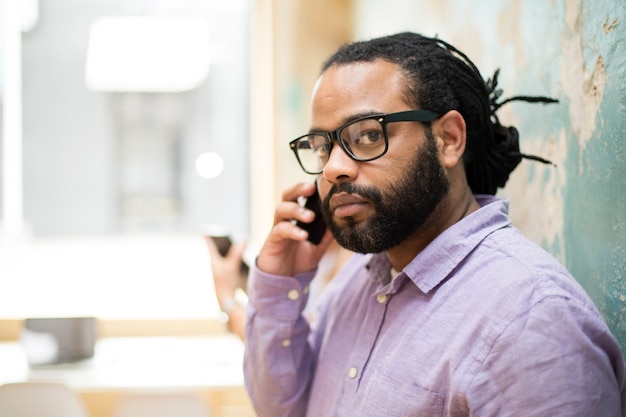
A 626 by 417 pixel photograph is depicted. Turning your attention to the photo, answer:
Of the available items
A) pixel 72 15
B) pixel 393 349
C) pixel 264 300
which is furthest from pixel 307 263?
pixel 72 15

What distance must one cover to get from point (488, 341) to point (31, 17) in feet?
11.0

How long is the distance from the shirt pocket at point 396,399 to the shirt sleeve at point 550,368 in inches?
2.9

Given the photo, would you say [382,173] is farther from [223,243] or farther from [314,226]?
[223,243]

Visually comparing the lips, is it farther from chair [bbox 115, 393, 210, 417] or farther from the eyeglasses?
chair [bbox 115, 393, 210, 417]

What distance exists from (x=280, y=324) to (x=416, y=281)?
1.23 feet

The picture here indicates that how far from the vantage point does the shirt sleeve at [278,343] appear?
124 centimetres

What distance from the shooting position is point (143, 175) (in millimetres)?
3445

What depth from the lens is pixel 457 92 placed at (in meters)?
1.10

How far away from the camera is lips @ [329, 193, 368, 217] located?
40.3 inches

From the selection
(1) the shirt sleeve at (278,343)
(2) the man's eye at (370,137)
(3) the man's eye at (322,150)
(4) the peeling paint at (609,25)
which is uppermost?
(4) the peeling paint at (609,25)

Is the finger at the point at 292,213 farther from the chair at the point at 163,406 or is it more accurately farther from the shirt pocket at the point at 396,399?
the chair at the point at 163,406

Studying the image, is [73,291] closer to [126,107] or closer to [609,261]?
[126,107]

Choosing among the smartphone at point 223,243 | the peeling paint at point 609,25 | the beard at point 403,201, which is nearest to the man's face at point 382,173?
the beard at point 403,201

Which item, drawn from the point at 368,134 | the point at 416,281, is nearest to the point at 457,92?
the point at 368,134
